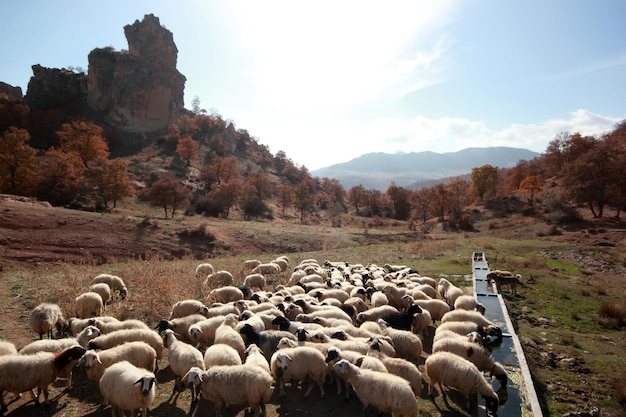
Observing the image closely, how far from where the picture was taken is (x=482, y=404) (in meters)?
8.10

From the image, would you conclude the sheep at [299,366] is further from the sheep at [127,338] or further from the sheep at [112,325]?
the sheep at [112,325]

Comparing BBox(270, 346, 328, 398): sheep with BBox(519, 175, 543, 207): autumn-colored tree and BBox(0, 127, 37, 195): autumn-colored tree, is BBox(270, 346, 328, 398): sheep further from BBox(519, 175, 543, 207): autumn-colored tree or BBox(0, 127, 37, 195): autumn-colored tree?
BBox(519, 175, 543, 207): autumn-colored tree

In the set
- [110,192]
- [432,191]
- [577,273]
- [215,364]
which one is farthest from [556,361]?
[432,191]

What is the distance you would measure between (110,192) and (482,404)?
51.9m

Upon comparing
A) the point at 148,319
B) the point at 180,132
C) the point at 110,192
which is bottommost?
the point at 148,319

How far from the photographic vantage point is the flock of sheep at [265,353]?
743 centimetres

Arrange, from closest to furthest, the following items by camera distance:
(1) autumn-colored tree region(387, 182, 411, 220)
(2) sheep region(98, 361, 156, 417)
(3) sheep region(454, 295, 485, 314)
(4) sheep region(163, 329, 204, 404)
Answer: (2) sheep region(98, 361, 156, 417) → (4) sheep region(163, 329, 204, 404) → (3) sheep region(454, 295, 485, 314) → (1) autumn-colored tree region(387, 182, 411, 220)

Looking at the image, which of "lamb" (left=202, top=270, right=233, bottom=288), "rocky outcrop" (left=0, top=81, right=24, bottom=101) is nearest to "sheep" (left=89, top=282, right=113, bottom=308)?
"lamb" (left=202, top=270, right=233, bottom=288)

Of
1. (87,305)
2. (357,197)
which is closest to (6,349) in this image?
(87,305)

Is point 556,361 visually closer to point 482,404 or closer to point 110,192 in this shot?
point 482,404

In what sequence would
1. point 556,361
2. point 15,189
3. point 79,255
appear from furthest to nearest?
point 15,189 → point 79,255 → point 556,361

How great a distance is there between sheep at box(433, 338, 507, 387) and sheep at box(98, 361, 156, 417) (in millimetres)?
7569

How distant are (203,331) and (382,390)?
593 cm

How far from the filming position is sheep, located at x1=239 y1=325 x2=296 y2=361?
10.0 meters
